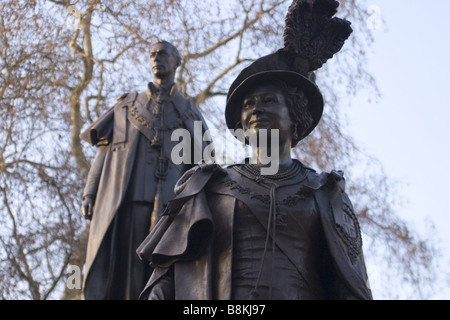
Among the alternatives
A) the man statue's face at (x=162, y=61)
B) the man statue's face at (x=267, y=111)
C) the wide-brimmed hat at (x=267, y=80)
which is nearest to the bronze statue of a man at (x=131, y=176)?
the man statue's face at (x=162, y=61)

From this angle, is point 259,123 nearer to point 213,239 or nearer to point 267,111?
point 267,111

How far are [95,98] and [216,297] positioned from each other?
41.4 ft

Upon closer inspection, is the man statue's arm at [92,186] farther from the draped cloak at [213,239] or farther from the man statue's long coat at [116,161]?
the draped cloak at [213,239]

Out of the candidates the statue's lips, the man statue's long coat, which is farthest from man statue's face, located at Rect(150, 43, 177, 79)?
the statue's lips

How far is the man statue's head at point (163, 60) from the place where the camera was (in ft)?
28.7

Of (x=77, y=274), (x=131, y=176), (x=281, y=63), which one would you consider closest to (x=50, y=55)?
(x=77, y=274)

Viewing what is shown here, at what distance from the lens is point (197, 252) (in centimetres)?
467

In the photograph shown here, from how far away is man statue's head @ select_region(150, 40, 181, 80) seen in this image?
873 cm

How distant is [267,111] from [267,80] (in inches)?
7.2

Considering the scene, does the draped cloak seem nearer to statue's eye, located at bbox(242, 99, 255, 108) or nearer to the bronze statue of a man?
statue's eye, located at bbox(242, 99, 255, 108)

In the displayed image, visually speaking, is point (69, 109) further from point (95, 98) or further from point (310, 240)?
point (310, 240)

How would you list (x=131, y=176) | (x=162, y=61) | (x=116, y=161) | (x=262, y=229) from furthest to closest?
(x=162, y=61), (x=116, y=161), (x=131, y=176), (x=262, y=229)

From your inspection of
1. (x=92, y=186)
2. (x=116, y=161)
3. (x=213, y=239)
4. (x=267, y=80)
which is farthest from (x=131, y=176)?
(x=213, y=239)

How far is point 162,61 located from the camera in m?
8.76
